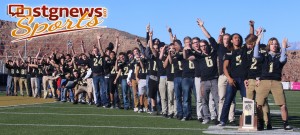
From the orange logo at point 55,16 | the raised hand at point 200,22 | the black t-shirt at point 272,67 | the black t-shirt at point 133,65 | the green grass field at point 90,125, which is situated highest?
the orange logo at point 55,16

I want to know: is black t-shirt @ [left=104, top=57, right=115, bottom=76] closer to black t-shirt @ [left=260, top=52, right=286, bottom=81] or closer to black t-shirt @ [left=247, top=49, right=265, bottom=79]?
black t-shirt @ [left=247, top=49, right=265, bottom=79]

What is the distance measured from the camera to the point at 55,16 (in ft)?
136

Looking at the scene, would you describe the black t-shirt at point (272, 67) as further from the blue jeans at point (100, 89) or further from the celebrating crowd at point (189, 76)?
the blue jeans at point (100, 89)

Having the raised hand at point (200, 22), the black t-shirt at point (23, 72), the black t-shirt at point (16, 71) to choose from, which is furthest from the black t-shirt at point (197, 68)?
the black t-shirt at point (16, 71)

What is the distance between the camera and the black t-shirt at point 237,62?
488 inches

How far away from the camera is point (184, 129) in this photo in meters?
11.5

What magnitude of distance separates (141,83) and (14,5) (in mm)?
25015

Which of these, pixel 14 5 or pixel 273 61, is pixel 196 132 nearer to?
pixel 273 61

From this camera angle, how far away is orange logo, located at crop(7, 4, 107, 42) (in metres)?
40.3

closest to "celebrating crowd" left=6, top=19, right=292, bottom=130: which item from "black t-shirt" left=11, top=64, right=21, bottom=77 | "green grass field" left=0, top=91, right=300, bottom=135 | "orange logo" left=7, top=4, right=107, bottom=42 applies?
"green grass field" left=0, top=91, right=300, bottom=135

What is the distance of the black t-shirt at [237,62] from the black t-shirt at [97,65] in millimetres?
7297

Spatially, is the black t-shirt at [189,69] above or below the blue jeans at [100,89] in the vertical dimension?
above

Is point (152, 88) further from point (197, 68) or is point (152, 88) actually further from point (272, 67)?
point (272, 67)

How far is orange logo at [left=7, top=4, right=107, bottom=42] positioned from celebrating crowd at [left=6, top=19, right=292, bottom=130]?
18.9 m
